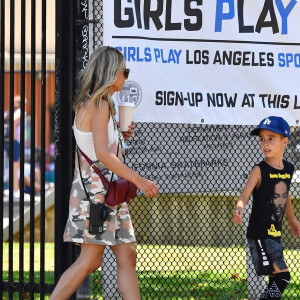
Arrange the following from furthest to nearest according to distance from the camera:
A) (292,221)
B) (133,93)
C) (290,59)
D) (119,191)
Answer: (290,59)
(133,93)
(292,221)
(119,191)

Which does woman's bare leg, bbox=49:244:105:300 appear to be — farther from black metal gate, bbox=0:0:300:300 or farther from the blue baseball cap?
the blue baseball cap

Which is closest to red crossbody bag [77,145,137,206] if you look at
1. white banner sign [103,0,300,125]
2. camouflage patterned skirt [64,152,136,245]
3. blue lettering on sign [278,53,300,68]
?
camouflage patterned skirt [64,152,136,245]

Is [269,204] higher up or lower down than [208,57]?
lower down

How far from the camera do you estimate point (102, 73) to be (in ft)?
17.6

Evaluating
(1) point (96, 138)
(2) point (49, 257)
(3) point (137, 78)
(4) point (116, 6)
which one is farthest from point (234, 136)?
(2) point (49, 257)

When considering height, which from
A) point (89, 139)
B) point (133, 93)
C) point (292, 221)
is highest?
point (133, 93)

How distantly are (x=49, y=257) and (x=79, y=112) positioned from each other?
5165 mm

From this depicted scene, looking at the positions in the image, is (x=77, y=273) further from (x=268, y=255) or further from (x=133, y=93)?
(x=133, y=93)

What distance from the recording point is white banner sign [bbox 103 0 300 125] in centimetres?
633

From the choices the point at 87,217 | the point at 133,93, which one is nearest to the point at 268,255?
the point at 87,217

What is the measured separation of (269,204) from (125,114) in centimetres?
114

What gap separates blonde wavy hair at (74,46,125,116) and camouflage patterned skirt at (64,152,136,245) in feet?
1.35

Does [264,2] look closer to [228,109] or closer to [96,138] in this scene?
[228,109]

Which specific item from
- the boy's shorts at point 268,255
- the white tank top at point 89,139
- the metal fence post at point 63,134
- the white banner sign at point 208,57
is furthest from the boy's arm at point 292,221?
the metal fence post at point 63,134
